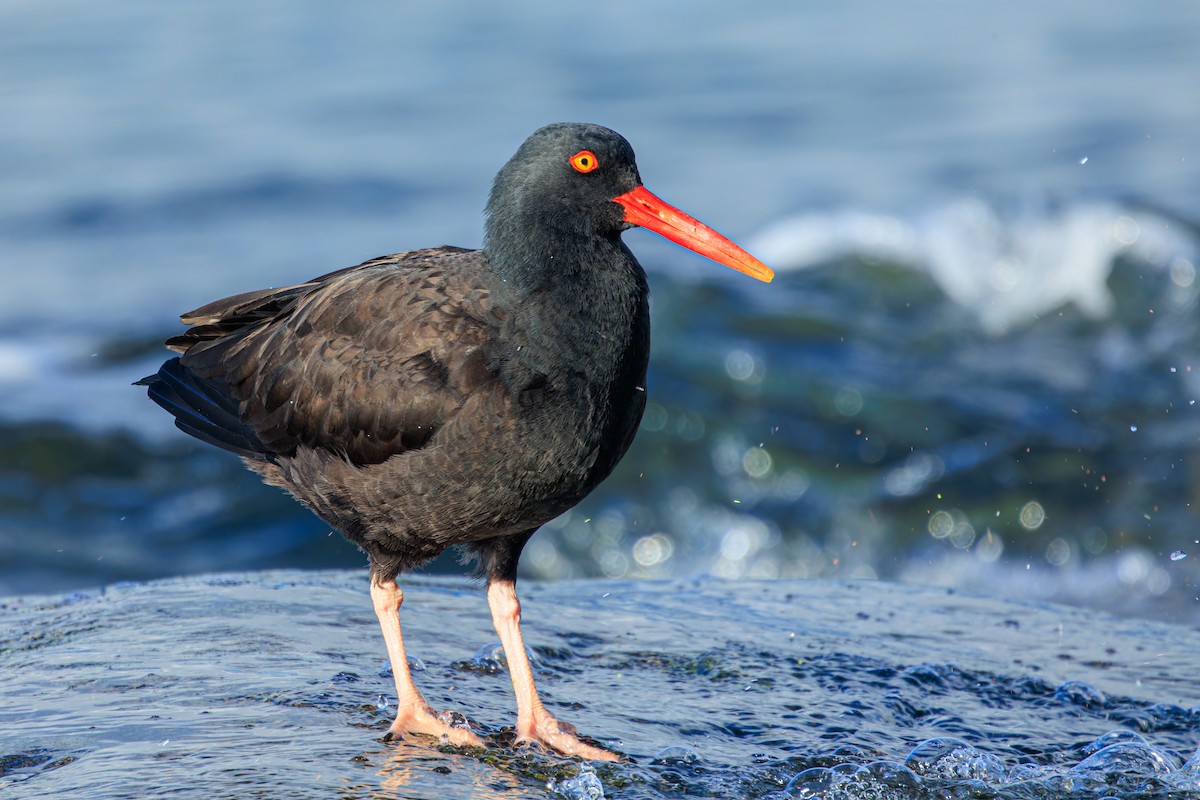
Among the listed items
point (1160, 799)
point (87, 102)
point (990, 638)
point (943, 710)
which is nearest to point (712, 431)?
point (990, 638)

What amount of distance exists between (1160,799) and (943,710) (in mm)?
930

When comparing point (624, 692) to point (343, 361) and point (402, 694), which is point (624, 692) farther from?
point (343, 361)

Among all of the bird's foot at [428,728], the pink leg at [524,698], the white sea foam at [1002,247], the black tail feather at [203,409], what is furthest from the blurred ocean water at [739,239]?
the bird's foot at [428,728]

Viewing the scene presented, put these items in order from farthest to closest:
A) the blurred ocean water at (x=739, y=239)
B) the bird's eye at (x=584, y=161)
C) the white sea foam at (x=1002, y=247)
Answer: the white sea foam at (x=1002, y=247) < the blurred ocean water at (x=739, y=239) < the bird's eye at (x=584, y=161)

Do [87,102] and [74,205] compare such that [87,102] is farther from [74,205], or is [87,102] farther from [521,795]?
[521,795]

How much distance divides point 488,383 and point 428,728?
3.61 feet

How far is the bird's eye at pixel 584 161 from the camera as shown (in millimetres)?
4445

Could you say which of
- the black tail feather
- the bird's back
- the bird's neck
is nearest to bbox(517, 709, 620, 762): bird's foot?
the bird's back

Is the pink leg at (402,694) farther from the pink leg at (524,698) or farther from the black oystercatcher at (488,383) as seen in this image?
the pink leg at (524,698)

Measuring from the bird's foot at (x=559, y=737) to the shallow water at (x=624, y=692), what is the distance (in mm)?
95

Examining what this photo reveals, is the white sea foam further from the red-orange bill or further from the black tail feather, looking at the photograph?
the black tail feather

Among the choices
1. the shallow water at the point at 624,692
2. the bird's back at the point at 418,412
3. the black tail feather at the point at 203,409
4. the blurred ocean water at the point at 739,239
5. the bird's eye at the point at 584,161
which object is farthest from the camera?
the blurred ocean water at the point at 739,239

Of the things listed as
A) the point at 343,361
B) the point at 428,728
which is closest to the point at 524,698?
the point at 428,728

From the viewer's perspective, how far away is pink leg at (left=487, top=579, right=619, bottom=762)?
4.17 metres
